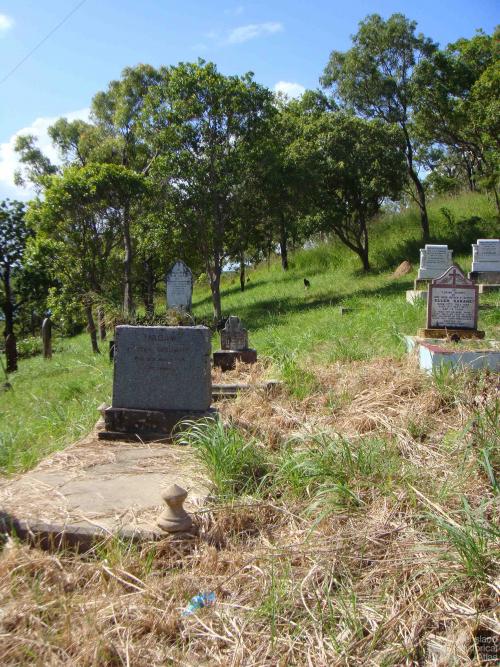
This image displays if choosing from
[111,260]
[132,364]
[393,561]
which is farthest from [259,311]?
[393,561]

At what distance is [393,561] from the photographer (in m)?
2.93

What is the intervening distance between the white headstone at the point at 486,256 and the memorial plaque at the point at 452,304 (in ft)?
26.0

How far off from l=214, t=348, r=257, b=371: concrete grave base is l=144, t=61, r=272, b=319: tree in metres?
9.29

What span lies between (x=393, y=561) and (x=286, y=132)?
70.5ft

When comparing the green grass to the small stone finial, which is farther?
the green grass

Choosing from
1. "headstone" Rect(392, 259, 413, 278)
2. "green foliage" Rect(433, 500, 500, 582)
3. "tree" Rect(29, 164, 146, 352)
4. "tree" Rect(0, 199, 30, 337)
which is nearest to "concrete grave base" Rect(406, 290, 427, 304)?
"headstone" Rect(392, 259, 413, 278)

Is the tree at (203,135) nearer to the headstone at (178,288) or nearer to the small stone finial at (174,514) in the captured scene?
the headstone at (178,288)

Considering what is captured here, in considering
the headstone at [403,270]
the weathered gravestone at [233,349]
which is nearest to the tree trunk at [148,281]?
the headstone at [403,270]

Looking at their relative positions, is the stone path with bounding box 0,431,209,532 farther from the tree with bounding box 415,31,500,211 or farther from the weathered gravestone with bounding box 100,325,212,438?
the tree with bounding box 415,31,500,211

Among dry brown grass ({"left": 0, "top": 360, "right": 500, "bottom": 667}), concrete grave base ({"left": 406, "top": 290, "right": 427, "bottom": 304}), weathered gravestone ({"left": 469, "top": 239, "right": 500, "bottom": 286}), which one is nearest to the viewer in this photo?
dry brown grass ({"left": 0, "top": 360, "right": 500, "bottom": 667})

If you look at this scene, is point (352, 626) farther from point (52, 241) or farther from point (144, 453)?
point (52, 241)

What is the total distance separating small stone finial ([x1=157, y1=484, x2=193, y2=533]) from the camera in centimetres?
324

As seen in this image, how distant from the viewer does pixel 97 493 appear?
4.00m

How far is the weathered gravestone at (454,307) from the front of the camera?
7352mm
